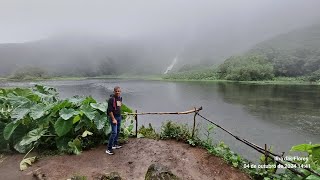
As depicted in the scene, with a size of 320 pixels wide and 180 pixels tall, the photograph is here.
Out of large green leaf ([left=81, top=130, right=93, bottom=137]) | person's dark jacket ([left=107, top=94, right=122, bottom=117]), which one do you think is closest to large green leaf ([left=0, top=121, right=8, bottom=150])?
large green leaf ([left=81, top=130, right=93, bottom=137])

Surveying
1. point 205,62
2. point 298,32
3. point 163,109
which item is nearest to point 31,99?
point 163,109

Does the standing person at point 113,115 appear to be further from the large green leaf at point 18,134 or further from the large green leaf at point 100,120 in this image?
the large green leaf at point 18,134

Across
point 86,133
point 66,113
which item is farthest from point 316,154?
point 66,113

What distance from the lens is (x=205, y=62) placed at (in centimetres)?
15438

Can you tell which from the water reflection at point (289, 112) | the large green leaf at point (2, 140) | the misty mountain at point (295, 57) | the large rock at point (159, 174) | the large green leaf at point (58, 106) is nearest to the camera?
the large rock at point (159, 174)

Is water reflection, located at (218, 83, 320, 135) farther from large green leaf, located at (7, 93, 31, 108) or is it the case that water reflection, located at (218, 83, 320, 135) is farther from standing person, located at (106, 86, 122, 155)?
large green leaf, located at (7, 93, 31, 108)

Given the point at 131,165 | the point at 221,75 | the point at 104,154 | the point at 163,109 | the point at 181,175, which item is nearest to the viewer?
the point at 181,175

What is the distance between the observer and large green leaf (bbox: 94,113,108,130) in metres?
8.10

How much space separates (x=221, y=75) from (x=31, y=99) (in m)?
81.8

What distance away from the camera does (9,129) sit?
26.6ft

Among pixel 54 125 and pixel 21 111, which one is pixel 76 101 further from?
pixel 21 111

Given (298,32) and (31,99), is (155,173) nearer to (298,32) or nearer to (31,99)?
(31,99)

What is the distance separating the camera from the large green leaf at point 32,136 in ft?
25.7

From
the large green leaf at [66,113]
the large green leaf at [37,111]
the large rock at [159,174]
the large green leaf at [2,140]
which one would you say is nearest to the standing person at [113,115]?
the large green leaf at [66,113]
